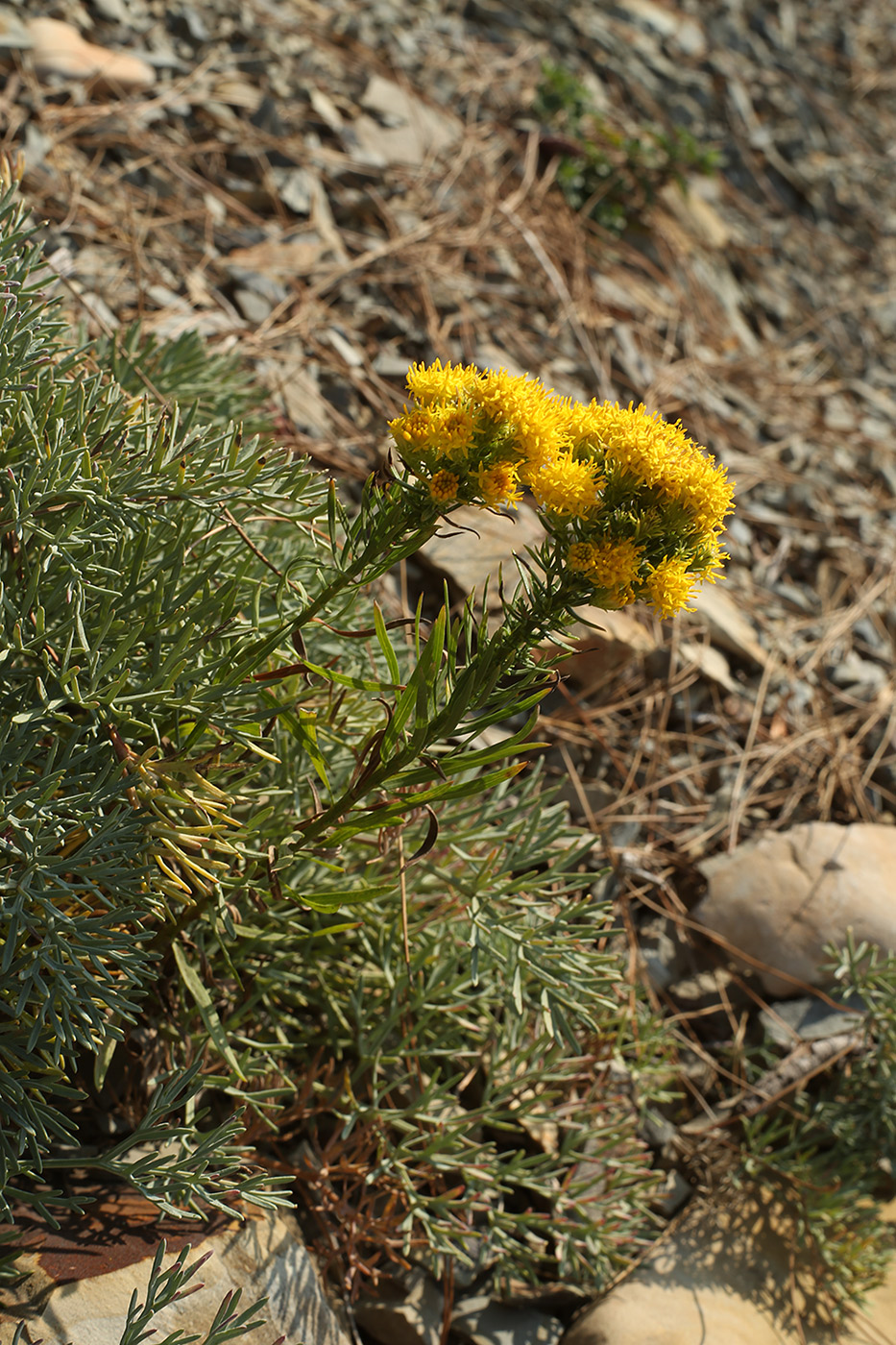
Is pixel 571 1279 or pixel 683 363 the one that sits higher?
pixel 683 363

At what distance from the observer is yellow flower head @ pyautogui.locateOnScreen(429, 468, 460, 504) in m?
1.42

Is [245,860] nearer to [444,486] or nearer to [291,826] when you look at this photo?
[291,826]

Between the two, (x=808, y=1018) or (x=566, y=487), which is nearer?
(x=566, y=487)

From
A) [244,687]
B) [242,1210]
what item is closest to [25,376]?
[244,687]

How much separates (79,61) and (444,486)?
352 centimetres

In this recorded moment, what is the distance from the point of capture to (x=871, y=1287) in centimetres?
240

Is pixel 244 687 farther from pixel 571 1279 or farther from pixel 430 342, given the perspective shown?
pixel 430 342

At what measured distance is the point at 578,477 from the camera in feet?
4.72

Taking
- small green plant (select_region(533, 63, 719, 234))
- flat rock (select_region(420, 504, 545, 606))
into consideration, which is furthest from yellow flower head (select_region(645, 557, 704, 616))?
small green plant (select_region(533, 63, 719, 234))

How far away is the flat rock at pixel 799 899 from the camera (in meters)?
2.97

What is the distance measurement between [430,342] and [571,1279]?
3132mm

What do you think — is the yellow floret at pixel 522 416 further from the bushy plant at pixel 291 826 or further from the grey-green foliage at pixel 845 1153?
the grey-green foliage at pixel 845 1153

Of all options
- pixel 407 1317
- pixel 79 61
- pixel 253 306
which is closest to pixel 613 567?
pixel 407 1317

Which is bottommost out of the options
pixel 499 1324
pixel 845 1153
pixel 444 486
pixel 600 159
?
pixel 499 1324
